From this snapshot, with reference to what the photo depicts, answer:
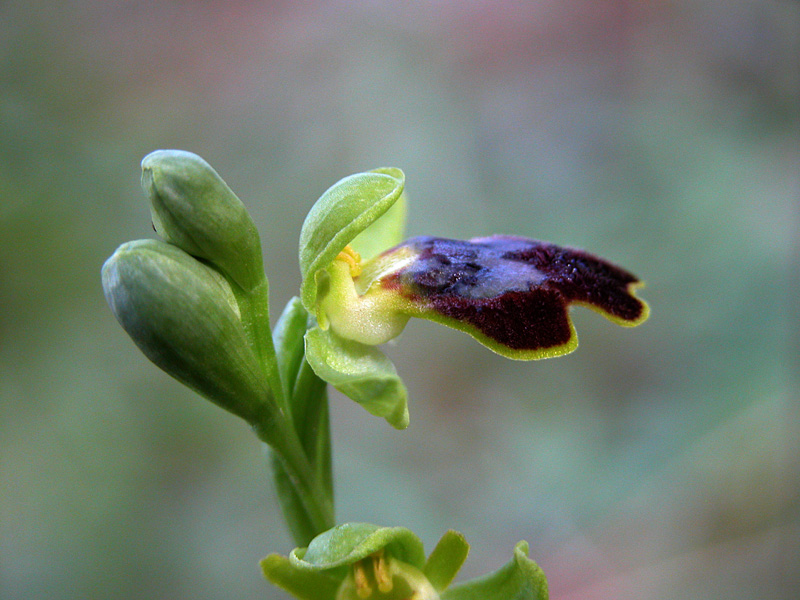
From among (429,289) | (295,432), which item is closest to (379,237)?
(429,289)

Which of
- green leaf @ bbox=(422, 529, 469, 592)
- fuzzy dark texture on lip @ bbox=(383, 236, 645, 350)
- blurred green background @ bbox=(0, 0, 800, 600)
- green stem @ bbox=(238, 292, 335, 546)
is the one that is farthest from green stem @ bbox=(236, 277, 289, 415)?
blurred green background @ bbox=(0, 0, 800, 600)

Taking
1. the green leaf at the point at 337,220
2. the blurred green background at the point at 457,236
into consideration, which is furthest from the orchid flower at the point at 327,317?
the blurred green background at the point at 457,236

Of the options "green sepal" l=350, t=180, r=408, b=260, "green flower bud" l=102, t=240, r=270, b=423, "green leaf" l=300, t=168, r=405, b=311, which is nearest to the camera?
"green flower bud" l=102, t=240, r=270, b=423

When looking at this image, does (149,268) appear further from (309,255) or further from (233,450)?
(233,450)

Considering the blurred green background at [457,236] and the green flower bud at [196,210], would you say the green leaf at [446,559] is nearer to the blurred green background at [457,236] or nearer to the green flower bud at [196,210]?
the green flower bud at [196,210]

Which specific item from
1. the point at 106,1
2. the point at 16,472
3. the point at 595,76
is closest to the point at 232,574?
the point at 16,472

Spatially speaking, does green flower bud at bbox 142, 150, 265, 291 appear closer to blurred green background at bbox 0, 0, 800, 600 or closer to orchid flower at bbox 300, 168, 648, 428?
orchid flower at bbox 300, 168, 648, 428

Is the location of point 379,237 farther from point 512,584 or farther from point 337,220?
point 512,584
